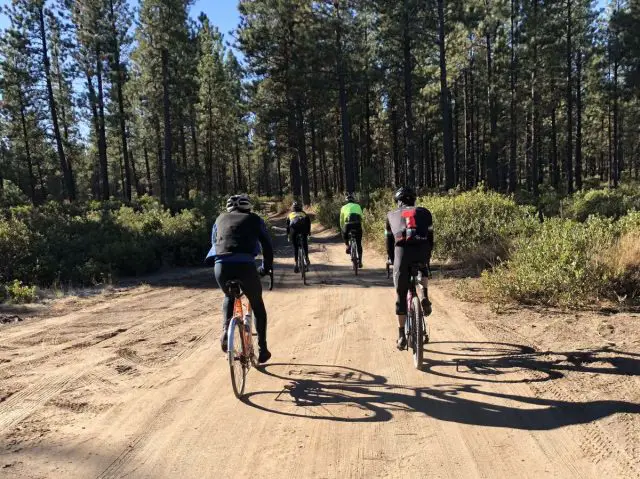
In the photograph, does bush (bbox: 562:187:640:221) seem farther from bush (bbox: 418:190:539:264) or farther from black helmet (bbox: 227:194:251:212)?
black helmet (bbox: 227:194:251:212)

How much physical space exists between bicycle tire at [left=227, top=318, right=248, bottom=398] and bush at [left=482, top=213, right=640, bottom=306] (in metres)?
4.58

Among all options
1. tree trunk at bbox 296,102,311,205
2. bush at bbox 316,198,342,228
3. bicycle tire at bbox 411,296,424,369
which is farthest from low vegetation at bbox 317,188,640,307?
tree trunk at bbox 296,102,311,205

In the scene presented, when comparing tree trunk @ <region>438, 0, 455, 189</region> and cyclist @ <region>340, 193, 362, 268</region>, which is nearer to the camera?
cyclist @ <region>340, 193, 362, 268</region>

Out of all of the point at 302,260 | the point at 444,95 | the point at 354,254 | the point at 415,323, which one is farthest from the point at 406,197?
the point at 444,95

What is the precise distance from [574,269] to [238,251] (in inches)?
203

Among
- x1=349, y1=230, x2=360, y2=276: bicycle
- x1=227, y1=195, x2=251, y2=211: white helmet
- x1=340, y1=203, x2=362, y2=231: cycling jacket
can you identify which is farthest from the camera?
x1=349, y1=230, x2=360, y2=276: bicycle

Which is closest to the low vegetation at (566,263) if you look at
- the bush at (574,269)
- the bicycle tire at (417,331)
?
the bush at (574,269)

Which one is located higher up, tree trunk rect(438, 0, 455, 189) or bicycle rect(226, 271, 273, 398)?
tree trunk rect(438, 0, 455, 189)

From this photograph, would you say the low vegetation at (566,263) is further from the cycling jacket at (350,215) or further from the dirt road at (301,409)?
the cycling jacket at (350,215)

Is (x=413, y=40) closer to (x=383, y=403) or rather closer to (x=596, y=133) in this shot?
(x=383, y=403)

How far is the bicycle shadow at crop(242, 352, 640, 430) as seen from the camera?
12.9 ft

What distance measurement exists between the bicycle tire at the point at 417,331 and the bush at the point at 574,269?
9.44 ft

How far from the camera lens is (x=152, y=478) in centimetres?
331

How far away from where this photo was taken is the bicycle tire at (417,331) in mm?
5086
